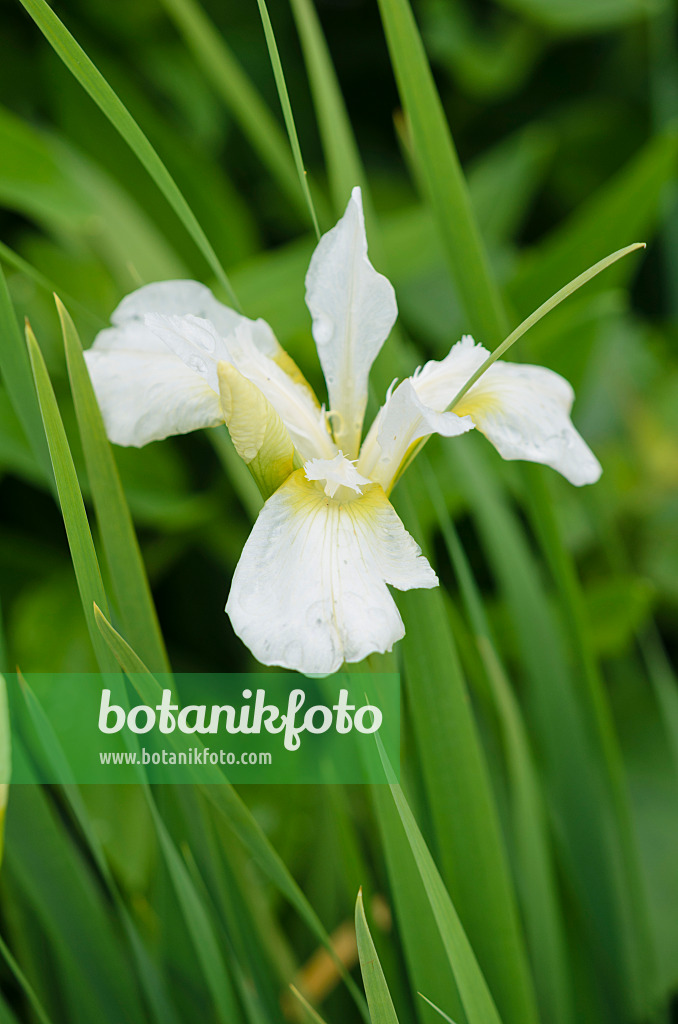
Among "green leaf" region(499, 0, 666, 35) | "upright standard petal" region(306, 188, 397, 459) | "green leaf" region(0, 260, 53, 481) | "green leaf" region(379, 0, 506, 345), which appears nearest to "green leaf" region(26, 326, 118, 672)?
"green leaf" region(0, 260, 53, 481)

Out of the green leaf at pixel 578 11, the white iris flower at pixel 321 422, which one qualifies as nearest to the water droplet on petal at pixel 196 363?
the white iris flower at pixel 321 422

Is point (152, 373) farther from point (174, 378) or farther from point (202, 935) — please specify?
point (202, 935)

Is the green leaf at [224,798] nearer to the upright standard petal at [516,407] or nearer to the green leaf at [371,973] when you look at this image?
the green leaf at [371,973]

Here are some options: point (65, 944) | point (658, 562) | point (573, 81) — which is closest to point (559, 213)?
point (573, 81)

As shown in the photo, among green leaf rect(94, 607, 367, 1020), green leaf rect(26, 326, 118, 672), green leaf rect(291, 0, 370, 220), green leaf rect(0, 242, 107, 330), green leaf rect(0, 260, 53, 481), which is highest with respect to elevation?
green leaf rect(291, 0, 370, 220)

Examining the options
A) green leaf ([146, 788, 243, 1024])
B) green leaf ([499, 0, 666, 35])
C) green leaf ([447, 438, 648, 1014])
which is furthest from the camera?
green leaf ([499, 0, 666, 35])

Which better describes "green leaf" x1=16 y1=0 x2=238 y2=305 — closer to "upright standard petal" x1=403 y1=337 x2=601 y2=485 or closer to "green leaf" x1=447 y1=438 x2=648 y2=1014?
"upright standard petal" x1=403 y1=337 x2=601 y2=485
